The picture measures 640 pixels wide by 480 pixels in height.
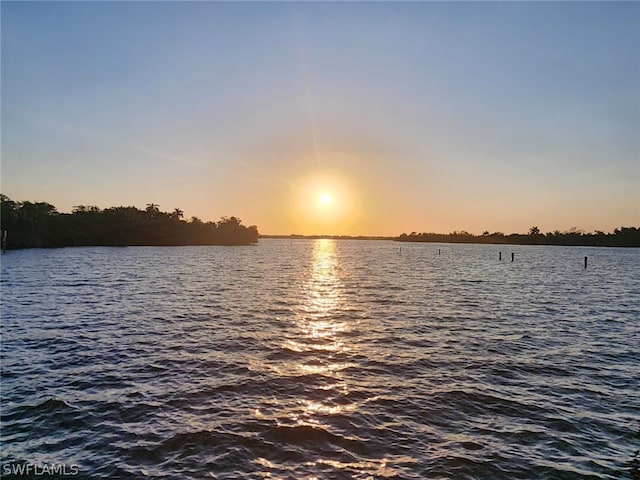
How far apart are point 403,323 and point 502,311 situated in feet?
38.9

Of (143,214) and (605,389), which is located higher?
(143,214)

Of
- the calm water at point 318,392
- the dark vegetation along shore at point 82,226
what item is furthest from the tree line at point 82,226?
the calm water at point 318,392

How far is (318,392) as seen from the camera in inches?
631

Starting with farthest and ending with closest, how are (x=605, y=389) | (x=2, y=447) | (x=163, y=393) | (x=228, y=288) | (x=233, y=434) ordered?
(x=228, y=288) < (x=605, y=389) < (x=163, y=393) < (x=233, y=434) < (x=2, y=447)

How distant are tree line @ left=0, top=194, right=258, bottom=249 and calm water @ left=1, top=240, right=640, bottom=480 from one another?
119 metres

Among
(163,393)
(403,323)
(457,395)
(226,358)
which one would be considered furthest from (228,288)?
(457,395)

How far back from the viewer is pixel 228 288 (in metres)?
48.8

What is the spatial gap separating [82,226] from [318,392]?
582ft

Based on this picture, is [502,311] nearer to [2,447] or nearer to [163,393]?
[163,393]

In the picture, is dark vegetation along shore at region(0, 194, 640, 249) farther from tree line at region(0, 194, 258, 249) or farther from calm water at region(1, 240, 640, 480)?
calm water at region(1, 240, 640, 480)

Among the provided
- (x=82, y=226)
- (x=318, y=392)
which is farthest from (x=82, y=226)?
(x=318, y=392)

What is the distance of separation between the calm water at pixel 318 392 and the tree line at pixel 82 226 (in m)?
119

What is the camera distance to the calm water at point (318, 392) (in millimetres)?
11305

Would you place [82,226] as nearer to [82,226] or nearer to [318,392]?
[82,226]
